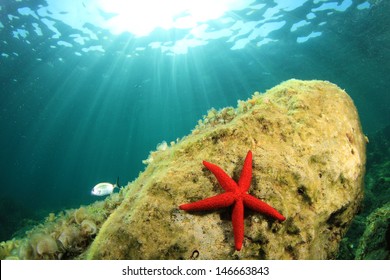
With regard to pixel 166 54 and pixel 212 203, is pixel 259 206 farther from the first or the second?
pixel 166 54

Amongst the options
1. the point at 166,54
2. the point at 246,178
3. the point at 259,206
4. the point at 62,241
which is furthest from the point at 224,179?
the point at 166,54

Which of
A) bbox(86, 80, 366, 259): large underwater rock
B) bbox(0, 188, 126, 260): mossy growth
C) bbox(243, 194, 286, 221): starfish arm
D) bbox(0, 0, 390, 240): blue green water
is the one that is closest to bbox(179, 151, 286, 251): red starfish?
bbox(243, 194, 286, 221): starfish arm

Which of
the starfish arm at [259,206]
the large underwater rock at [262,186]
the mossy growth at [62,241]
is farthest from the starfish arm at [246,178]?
the mossy growth at [62,241]

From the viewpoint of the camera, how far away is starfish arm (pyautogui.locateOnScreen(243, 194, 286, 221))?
2965 mm

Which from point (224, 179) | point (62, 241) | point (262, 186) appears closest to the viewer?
point (224, 179)

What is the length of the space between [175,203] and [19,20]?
2418cm

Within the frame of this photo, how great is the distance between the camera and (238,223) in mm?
2834

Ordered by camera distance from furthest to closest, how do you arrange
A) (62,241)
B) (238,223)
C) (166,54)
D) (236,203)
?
(166,54) → (62,241) → (236,203) → (238,223)

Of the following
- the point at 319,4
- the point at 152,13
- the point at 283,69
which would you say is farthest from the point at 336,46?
the point at 152,13

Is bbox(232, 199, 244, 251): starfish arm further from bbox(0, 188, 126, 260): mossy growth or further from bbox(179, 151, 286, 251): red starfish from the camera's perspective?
bbox(0, 188, 126, 260): mossy growth

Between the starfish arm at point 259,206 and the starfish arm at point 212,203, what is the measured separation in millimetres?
178

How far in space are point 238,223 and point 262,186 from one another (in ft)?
2.32

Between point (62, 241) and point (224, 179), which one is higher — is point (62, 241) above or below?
below

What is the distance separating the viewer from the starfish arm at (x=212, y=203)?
2.91 m
